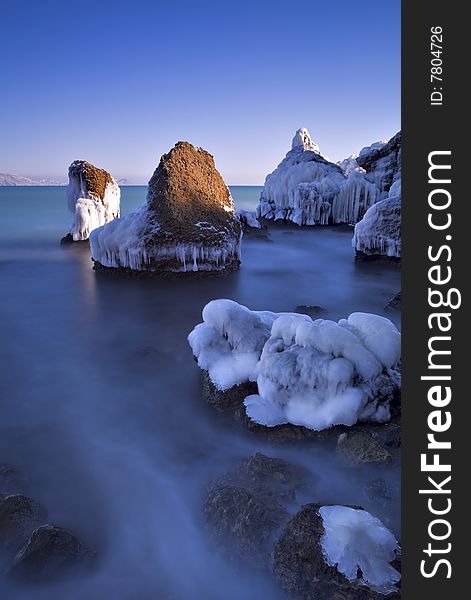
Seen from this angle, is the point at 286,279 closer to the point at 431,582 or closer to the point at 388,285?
the point at 388,285

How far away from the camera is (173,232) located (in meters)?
10.2

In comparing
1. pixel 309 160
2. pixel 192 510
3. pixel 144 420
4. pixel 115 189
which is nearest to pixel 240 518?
pixel 192 510

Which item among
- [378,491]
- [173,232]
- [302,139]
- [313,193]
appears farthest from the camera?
[302,139]

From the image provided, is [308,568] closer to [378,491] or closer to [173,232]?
[378,491]

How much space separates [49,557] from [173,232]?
8.30 m

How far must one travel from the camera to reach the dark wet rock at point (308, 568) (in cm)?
216

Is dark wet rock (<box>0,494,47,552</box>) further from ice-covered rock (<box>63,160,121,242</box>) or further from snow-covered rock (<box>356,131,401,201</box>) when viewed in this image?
snow-covered rock (<box>356,131,401,201</box>)

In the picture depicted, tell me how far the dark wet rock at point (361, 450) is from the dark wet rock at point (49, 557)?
2.05m

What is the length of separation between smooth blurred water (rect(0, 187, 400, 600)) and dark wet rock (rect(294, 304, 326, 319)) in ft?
0.86

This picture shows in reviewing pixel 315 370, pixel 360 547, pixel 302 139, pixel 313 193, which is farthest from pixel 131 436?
pixel 302 139

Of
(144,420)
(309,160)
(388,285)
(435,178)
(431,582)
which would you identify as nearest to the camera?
(431,582)

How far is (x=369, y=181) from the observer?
74.4ft

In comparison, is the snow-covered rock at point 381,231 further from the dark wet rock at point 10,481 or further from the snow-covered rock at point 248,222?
the dark wet rock at point 10,481

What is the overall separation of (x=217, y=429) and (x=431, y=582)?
2568 millimetres
